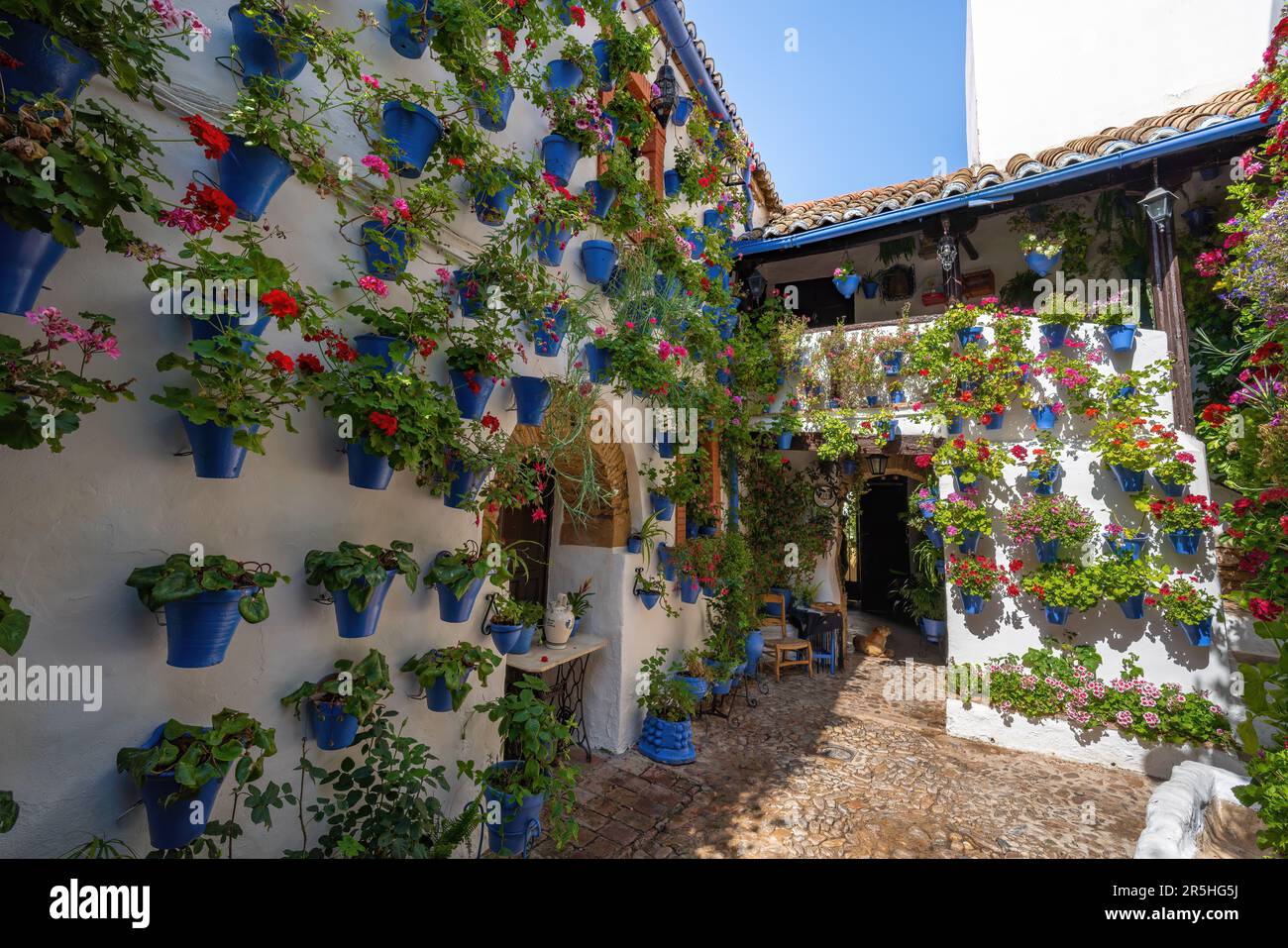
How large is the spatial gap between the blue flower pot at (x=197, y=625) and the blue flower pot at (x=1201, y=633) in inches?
290

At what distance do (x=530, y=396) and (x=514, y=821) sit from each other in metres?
2.56

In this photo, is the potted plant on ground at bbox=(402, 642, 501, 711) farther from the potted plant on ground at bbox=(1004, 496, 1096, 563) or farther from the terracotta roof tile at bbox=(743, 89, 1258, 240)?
the terracotta roof tile at bbox=(743, 89, 1258, 240)

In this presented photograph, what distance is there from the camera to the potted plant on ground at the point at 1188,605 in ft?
16.6

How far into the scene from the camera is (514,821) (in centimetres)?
320

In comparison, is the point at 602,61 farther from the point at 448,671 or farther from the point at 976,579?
the point at 976,579

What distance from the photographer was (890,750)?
540cm

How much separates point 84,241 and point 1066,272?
874 centimetres

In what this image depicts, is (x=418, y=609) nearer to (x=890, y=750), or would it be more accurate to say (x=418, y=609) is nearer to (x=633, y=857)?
(x=633, y=857)

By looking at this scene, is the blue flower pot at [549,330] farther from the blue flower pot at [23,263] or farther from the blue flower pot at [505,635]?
the blue flower pot at [23,263]

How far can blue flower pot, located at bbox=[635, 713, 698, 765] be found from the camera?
16.3 feet

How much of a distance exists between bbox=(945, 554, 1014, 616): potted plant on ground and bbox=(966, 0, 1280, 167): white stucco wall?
728 centimetres

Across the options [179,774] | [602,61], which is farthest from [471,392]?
[602,61]

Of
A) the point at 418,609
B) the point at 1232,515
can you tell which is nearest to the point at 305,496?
the point at 418,609

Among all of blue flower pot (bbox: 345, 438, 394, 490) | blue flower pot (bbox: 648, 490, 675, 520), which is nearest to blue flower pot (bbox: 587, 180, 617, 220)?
blue flower pot (bbox: 648, 490, 675, 520)
